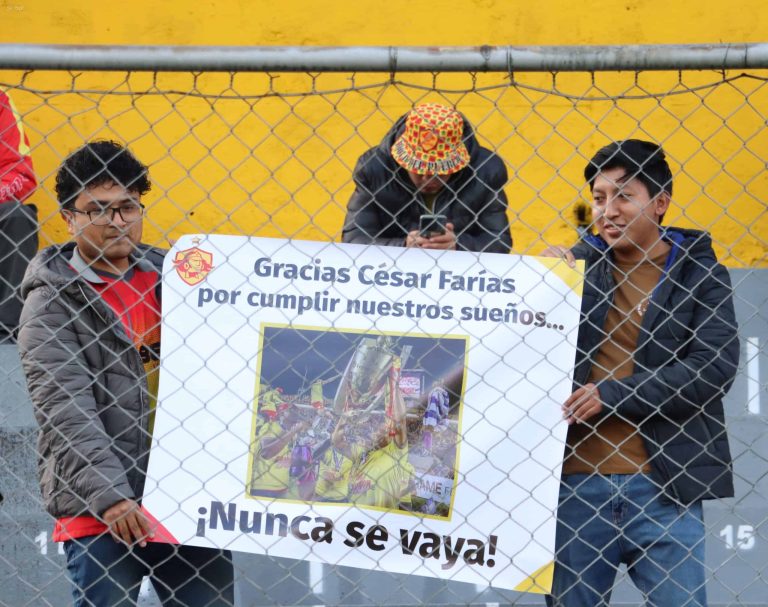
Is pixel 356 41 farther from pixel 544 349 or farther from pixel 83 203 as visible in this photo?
pixel 544 349

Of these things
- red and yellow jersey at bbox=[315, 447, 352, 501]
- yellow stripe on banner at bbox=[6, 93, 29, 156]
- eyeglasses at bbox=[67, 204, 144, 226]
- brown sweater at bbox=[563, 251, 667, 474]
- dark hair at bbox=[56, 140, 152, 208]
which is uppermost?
yellow stripe on banner at bbox=[6, 93, 29, 156]

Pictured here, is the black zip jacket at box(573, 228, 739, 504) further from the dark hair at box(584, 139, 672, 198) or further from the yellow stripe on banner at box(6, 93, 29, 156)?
the yellow stripe on banner at box(6, 93, 29, 156)

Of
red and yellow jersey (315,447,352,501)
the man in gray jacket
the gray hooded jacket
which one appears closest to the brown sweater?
red and yellow jersey (315,447,352,501)

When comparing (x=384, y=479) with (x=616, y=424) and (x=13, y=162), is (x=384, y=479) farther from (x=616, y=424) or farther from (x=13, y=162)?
(x=13, y=162)

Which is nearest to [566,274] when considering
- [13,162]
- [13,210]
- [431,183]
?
[431,183]

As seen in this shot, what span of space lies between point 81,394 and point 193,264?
1.63ft

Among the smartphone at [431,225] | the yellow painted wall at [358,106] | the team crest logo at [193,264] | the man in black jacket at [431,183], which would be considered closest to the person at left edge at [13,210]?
the yellow painted wall at [358,106]

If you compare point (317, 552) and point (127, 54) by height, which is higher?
point (127, 54)

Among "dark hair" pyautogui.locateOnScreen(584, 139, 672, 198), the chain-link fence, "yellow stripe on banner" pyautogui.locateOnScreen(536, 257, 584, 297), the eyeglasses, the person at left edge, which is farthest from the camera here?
the person at left edge

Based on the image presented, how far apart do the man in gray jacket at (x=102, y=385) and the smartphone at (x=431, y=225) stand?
80 centimetres

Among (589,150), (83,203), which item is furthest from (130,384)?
(589,150)

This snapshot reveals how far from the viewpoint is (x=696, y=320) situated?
11.5 feet

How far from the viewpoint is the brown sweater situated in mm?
3479

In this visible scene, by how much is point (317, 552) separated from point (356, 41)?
3.03 metres
